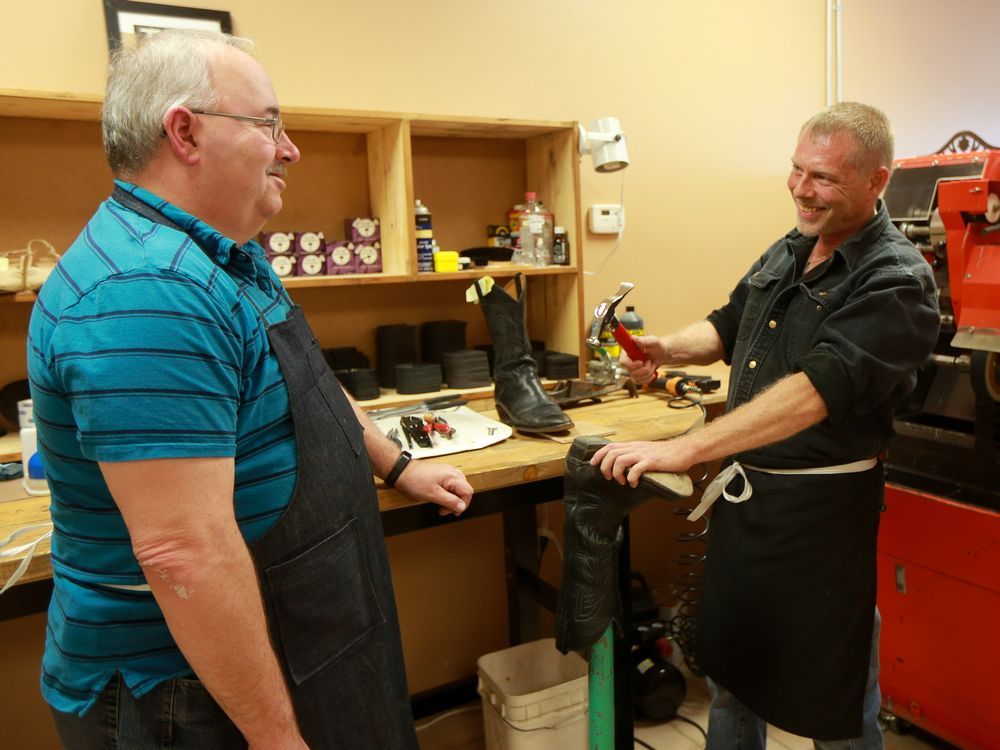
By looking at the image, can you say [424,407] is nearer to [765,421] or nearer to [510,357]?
[510,357]

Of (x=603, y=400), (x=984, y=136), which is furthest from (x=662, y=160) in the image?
(x=984, y=136)

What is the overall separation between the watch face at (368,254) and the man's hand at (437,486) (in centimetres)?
92

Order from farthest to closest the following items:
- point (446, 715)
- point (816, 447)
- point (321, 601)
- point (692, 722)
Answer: point (446, 715) → point (692, 722) → point (816, 447) → point (321, 601)

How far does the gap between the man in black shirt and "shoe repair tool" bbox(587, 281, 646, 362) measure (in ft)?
1.01

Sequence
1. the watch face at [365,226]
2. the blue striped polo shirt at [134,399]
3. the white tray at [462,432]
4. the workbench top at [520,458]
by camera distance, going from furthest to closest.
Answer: the watch face at [365,226] → the white tray at [462,432] → the workbench top at [520,458] → the blue striped polo shirt at [134,399]

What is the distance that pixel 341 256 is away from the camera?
2166 mm

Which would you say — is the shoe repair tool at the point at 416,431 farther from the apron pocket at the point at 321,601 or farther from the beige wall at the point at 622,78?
the beige wall at the point at 622,78

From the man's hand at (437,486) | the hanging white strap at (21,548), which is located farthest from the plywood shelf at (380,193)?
the man's hand at (437,486)

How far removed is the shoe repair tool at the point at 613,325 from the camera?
1736mm

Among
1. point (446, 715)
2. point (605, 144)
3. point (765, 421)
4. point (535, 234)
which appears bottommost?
point (446, 715)

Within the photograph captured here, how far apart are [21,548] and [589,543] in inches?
39.5

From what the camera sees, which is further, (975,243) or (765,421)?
(975,243)

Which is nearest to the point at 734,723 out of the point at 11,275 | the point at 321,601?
the point at 321,601

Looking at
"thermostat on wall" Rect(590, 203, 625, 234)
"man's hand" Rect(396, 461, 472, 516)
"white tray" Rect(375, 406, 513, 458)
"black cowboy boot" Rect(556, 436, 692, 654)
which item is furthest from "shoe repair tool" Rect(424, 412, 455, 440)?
"thermostat on wall" Rect(590, 203, 625, 234)
